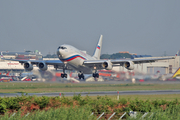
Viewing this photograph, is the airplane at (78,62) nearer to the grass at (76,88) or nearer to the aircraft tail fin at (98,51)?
the grass at (76,88)

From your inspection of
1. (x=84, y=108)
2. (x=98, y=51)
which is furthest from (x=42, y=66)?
(x=84, y=108)

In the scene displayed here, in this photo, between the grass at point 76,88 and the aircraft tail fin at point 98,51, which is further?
the aircraft tail fin at point 98,51

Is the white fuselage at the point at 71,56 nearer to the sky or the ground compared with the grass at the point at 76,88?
nearer to the sky

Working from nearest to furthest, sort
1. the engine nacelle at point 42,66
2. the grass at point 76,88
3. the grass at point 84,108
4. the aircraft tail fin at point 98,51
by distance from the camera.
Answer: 1. the grass at point 84,108
2. the grass at point 76,88
3. the engine nacelle at point 42,66
4. the aircraft tail fin at point 98,51

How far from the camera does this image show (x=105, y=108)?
19234mm

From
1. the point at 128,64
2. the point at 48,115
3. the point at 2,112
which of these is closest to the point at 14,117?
the point at 48,115

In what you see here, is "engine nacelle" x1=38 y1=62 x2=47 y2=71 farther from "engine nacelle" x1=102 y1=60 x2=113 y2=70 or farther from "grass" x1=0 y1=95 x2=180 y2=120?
"grass" x1=0 y1=95 x2=180 y2=120

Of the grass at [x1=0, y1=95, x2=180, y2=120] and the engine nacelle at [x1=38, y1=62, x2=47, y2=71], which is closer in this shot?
the grass at [x1=0, y1=95, x2=180, y2=120]

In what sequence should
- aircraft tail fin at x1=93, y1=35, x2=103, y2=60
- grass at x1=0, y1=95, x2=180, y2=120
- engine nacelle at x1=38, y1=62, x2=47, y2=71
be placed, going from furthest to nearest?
aircraft tail fin at x1=93, y1=35, x2=103, y2=60, engine nacelle at x1=38, y1=62, x2=47, y2=71, grass at x1=0, y1=95, x2=180, y2=120

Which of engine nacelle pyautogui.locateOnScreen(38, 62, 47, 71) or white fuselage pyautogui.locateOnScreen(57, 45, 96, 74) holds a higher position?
white fuselage pyautogui.locateOnScreen(57, 45, 96, 74)

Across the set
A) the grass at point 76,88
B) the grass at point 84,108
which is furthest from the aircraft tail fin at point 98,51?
the grass at point 84,108

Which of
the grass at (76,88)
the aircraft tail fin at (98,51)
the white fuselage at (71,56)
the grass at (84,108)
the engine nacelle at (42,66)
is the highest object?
the aircraft tail fin at (98,51)

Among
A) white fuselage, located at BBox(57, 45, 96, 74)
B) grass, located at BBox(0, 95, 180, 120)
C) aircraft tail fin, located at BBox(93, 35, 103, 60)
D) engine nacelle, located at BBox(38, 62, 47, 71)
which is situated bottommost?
grass, located at BBox(0, 95, 180, 120)

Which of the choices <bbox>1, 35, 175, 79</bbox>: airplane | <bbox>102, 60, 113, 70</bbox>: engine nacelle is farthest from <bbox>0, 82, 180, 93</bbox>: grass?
<bbox>102, 60, 113, 70</bbox>: engine nacelle
